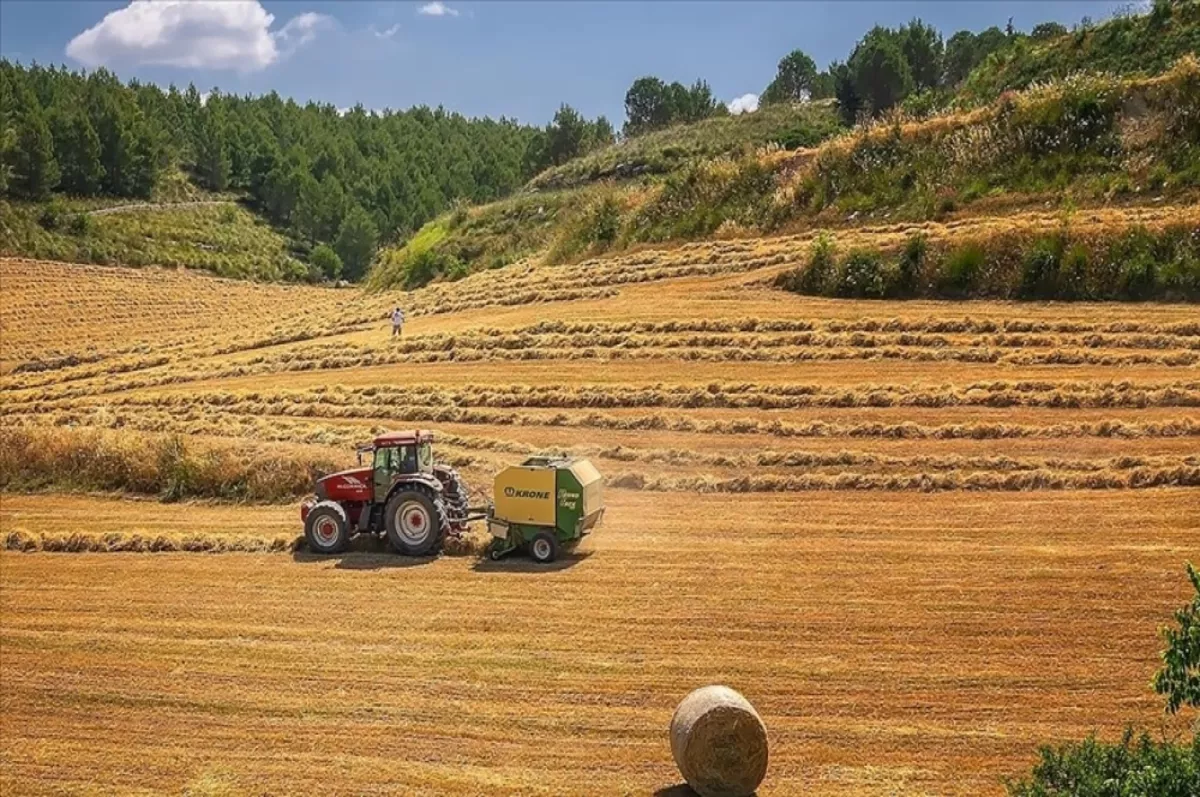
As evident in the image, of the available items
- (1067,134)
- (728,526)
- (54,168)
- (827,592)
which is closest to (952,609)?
(827,592)

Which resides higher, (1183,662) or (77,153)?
(77,153)

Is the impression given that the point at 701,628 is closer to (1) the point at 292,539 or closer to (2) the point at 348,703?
(2) the point at 348,703

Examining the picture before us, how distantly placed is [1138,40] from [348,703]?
154ft

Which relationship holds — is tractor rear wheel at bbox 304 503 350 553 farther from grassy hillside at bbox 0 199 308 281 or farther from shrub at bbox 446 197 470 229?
grassy hillside at bbox 0 199 308 281

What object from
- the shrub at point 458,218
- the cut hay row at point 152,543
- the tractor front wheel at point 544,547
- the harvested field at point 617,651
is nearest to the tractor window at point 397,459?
the cut hay row at point 152,543

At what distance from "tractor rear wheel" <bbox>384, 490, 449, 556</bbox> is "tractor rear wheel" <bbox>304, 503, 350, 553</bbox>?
2.99 feet

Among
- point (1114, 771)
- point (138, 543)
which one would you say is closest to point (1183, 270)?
point (1114, 771)

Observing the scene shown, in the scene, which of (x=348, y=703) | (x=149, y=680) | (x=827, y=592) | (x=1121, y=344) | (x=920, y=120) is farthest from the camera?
(x=920, y=120)

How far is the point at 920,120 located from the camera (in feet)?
148

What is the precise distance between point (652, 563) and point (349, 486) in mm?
5684

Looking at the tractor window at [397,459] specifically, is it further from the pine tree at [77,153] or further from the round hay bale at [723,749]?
the pine tree at [77,153]

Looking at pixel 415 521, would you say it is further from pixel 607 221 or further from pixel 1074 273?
pixel 607 221

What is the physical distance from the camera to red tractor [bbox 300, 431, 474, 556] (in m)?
18.8

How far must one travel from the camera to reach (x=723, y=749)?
1073 centimetres
